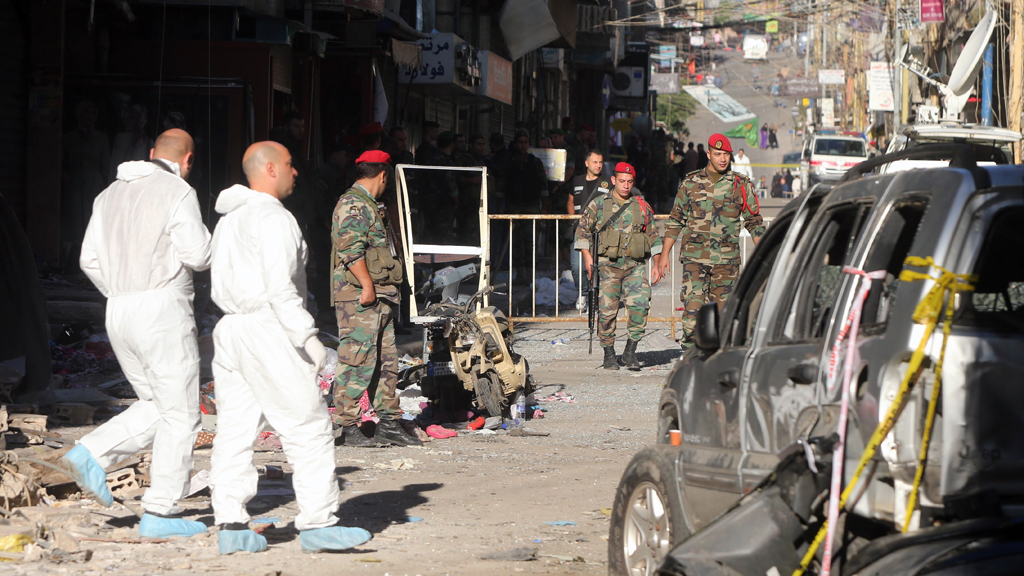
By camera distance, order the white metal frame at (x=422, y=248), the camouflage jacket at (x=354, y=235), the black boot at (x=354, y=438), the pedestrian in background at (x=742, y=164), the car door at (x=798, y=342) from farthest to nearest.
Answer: the pedestrian in background at (x=742, y=164)
the white metal frame at (x=422, y=248)
the black boot at (x=354, y=438)
the camouflage jacket at (x=354, y=235)
the car door at (x=798, y=342)

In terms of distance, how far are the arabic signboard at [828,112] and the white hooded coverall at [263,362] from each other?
7503cm

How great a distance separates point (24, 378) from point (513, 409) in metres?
3.69

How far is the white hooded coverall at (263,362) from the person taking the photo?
5266mm

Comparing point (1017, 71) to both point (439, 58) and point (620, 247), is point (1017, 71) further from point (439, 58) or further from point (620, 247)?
point (620, 247)

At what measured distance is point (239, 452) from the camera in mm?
5441

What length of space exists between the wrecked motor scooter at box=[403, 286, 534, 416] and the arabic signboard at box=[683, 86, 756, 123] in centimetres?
7208

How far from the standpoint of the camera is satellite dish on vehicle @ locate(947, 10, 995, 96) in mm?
20500

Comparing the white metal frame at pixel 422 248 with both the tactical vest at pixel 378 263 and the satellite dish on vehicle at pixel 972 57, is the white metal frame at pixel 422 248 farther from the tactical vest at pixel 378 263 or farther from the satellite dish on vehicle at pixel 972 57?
the satellite dish on vehicle at pixel 972 57

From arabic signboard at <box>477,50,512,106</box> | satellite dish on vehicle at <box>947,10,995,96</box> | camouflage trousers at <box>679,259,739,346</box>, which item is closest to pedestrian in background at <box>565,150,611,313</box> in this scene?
camouflage trousers at <box>679,259,739,346</box>

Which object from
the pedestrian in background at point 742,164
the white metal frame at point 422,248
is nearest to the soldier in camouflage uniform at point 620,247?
the white metal frame at point 422,248

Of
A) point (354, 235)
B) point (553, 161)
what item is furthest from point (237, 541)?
point (553, 161)

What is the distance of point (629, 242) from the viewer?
1166 centimetres

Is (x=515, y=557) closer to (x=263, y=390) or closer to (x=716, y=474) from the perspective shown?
(x=263, y=390)

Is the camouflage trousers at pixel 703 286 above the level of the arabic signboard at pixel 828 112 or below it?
below
